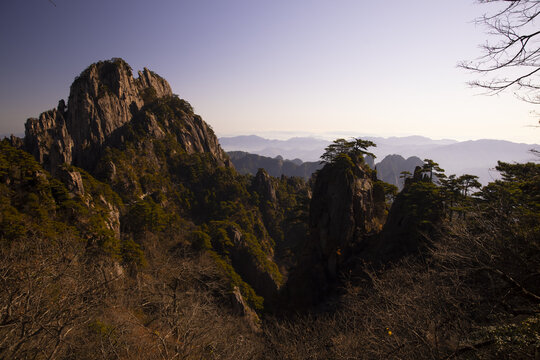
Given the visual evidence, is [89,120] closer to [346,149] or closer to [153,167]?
[153,167]

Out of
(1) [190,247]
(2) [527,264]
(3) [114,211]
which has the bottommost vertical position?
(1) [190,247]

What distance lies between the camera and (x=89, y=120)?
4956 centimetres

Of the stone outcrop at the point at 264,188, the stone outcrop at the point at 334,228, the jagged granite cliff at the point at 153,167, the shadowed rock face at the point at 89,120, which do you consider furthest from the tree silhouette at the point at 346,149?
the shadowed rock face at the point at 89,120

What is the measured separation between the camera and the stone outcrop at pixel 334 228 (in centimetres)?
2214

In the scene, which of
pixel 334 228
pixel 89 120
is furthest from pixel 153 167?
pixel 334 228

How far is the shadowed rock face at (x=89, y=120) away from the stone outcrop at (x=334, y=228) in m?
45.8

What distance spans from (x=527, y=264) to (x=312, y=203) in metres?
18.9

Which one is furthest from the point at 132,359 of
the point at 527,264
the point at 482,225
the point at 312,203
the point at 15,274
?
the point at 312,203

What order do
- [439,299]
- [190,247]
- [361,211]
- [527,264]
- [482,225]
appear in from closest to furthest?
[527,264] → [439,299] → [482,225] → [361,211] → [190,247]

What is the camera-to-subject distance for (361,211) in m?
22.9

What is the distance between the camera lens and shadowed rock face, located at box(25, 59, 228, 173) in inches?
1851

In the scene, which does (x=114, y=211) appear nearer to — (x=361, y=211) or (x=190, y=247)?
(x=190, y=247)

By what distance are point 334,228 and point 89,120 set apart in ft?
179

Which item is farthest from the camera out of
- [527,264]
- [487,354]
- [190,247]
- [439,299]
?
[190,247]
